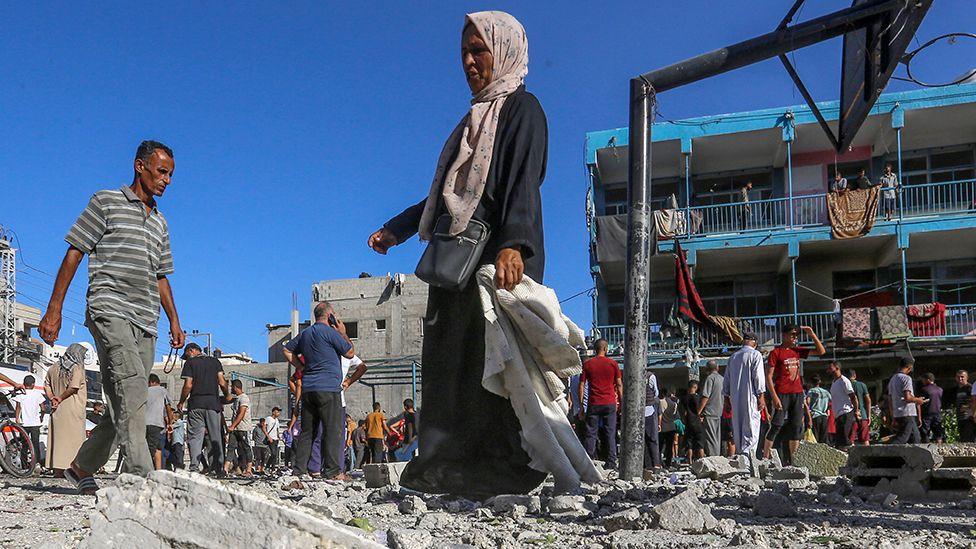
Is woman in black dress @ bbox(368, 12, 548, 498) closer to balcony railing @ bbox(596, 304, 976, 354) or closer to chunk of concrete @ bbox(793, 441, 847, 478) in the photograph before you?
chunk of concrete @ bbox(793, 441, 847, 478)

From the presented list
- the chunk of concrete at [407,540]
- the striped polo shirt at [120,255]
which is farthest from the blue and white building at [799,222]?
the chunk of concrete at [407,540]

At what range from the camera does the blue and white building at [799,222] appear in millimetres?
24828

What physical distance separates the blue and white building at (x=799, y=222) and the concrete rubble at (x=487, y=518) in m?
20.5

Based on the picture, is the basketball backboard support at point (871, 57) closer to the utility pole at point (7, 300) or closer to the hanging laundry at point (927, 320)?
the hanging laundry at point (927, 320)

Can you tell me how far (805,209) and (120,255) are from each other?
24.0m

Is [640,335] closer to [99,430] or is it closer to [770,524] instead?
[770,524]

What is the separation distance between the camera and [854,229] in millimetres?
24844

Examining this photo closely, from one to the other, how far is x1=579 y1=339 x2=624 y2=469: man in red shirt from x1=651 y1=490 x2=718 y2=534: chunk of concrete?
26.3 feet

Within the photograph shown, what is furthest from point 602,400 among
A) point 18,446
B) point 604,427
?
point 18,446

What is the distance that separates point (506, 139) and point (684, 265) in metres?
22.2

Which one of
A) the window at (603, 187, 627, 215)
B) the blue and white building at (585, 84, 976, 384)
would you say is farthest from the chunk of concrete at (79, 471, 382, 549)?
the window at (603, 187, 627, 215)

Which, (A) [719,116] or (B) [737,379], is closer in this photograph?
(B) [737,379]

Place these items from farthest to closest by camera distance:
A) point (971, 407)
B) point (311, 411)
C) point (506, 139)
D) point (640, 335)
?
point (971, 407) → point (311, 411) → point (640, 335) → point (506, 139)

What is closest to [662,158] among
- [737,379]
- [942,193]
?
[942,193]
